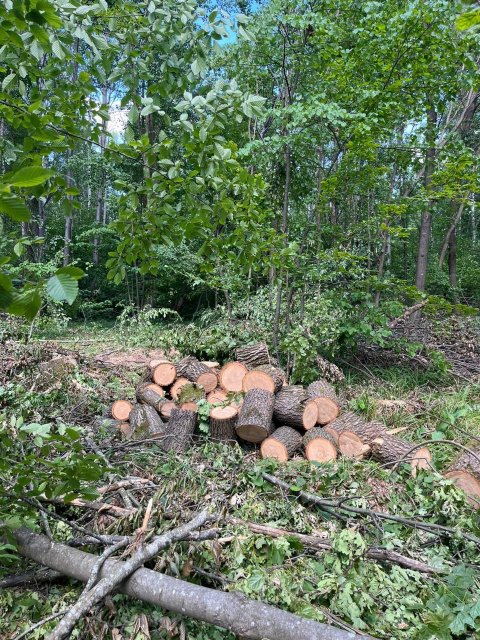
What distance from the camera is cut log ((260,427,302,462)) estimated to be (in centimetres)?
433

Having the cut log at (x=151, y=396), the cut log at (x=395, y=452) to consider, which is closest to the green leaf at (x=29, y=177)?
the cut log at (x=395, y=452)

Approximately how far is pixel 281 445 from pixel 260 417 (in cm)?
34

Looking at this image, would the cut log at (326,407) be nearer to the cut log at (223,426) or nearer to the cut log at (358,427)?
the cut log at (358,427)

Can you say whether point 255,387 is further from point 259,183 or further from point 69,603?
point 69,603

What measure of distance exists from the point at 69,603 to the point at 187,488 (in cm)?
113

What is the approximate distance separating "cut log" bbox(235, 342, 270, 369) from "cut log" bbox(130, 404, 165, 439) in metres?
1.34

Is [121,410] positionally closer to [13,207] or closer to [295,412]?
[295,412]

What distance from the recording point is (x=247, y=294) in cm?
715

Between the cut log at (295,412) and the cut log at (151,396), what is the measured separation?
4.36 ft

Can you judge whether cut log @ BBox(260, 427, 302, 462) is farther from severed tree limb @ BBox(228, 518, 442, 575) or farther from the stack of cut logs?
severed tree limb @ BBox(228, 518, 442, 575)

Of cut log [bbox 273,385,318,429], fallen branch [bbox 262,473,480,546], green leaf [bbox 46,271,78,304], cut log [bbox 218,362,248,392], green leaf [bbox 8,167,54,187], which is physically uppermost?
green leaf [bbox 8,167,54,187]

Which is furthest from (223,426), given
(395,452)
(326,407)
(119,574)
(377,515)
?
(119,574)

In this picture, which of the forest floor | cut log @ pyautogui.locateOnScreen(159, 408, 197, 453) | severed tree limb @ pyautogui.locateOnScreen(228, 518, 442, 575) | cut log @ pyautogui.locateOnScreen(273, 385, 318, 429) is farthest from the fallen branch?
cut log @ pyautogui.locateOnScreen(273, 385, 318, 429)

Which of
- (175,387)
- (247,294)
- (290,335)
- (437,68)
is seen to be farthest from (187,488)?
(437,68)
